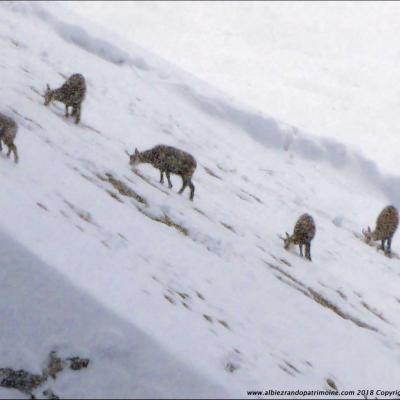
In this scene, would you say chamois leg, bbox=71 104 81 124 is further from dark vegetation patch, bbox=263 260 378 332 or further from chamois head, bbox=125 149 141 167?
dark vegetation patch, bbox=263 260 378 332

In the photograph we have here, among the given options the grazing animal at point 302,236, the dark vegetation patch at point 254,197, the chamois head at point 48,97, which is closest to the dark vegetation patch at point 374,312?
the grazing animal at point 302,236

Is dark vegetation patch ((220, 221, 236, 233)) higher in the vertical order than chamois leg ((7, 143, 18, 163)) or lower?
higher

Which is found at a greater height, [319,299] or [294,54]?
[294,54]

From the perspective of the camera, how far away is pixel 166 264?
8430 millimetres

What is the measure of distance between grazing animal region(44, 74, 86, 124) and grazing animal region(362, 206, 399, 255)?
28.9 feet

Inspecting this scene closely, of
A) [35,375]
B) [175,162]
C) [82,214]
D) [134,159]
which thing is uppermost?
[175,162]

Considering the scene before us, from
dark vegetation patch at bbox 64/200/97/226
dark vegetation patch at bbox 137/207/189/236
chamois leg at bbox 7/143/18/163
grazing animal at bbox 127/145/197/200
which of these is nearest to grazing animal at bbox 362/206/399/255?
grazing animal at bbox 127/145/197/200

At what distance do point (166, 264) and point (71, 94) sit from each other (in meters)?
7.65

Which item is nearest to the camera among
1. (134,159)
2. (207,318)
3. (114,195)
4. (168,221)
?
(207,318)

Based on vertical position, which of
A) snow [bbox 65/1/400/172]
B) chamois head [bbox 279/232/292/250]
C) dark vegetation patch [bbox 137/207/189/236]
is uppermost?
snow [bbox 65/1/400/172]

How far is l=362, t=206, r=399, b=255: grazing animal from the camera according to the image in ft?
55.5

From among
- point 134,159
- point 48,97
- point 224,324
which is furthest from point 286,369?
point 48,97

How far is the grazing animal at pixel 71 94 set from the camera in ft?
48.0

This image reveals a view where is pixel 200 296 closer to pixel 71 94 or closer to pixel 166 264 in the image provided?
pixel 166 264
